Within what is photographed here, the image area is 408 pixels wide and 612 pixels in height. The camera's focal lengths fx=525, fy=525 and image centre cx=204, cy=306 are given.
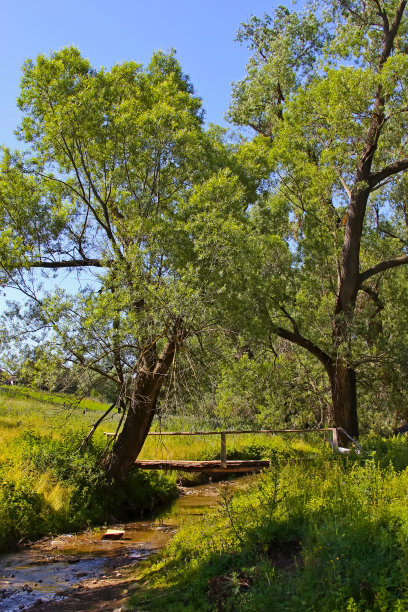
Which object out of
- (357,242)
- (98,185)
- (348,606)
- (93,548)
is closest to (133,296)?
(98,185)

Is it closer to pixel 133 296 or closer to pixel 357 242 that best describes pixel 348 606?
pixel 133 296

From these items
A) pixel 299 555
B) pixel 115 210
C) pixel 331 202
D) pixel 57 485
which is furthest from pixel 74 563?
pixel 331 202

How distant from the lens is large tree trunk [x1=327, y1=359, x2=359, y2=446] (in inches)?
598

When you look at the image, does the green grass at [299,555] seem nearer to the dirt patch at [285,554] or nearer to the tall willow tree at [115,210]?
the dirt patch at [285,554]

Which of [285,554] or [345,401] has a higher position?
[345,401]

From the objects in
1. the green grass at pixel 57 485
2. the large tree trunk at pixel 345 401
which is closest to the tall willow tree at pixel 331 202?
the large tree trunk at pixel 345 401

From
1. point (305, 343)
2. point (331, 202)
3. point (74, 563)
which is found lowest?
point (74, 563)

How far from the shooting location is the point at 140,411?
1209 cm

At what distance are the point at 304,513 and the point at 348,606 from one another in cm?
258

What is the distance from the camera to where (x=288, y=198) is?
15.6m

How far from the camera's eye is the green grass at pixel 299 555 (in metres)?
4.54

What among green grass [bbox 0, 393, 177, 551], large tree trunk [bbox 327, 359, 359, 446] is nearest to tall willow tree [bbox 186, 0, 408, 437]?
large tree trunk [bbox 327, 359, 359, 446]

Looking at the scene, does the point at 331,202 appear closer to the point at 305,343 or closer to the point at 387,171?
the point at 387,171

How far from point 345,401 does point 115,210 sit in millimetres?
8491
